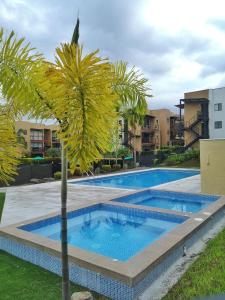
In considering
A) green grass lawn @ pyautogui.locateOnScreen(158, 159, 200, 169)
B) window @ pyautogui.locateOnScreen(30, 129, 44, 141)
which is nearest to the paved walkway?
green grass lawn @ pyautogui.locateOnScreen(158, 159, 200, 169)

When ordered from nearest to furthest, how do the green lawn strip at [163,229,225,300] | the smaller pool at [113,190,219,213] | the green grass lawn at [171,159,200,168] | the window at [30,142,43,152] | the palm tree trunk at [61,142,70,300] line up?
the palm tree trunk at [61,142,70,300] < the green lawn strip at [163,229,225,300] < the smaller pool at [113,190,219,213] < the green grass lawn at [171,159,200,168] < the window at [30,142,43,152]

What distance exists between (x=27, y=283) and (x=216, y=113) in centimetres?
3688

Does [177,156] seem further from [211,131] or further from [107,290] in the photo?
[107,290]

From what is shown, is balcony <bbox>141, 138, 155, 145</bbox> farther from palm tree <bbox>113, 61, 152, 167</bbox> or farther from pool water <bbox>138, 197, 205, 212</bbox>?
palm tree <bbox>113, 61, 152, 167</bbox>

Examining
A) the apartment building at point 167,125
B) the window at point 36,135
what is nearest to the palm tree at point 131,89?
the window at point 36,135

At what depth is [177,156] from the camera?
35.3 m

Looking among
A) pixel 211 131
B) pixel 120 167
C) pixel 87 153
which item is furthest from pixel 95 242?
pixel 211 131

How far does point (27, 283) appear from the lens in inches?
214

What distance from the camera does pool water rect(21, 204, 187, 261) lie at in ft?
26.7

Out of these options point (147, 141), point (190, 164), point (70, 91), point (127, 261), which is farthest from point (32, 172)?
point (147, 141)

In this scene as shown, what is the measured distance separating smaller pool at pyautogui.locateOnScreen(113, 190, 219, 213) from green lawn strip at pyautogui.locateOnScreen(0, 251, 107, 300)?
23.4ft

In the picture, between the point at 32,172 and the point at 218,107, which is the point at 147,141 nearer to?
the point at 218,107

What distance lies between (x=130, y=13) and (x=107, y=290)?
5.22m

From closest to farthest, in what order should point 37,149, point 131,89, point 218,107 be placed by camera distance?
point 131,89
point 218,107
point 37,149
